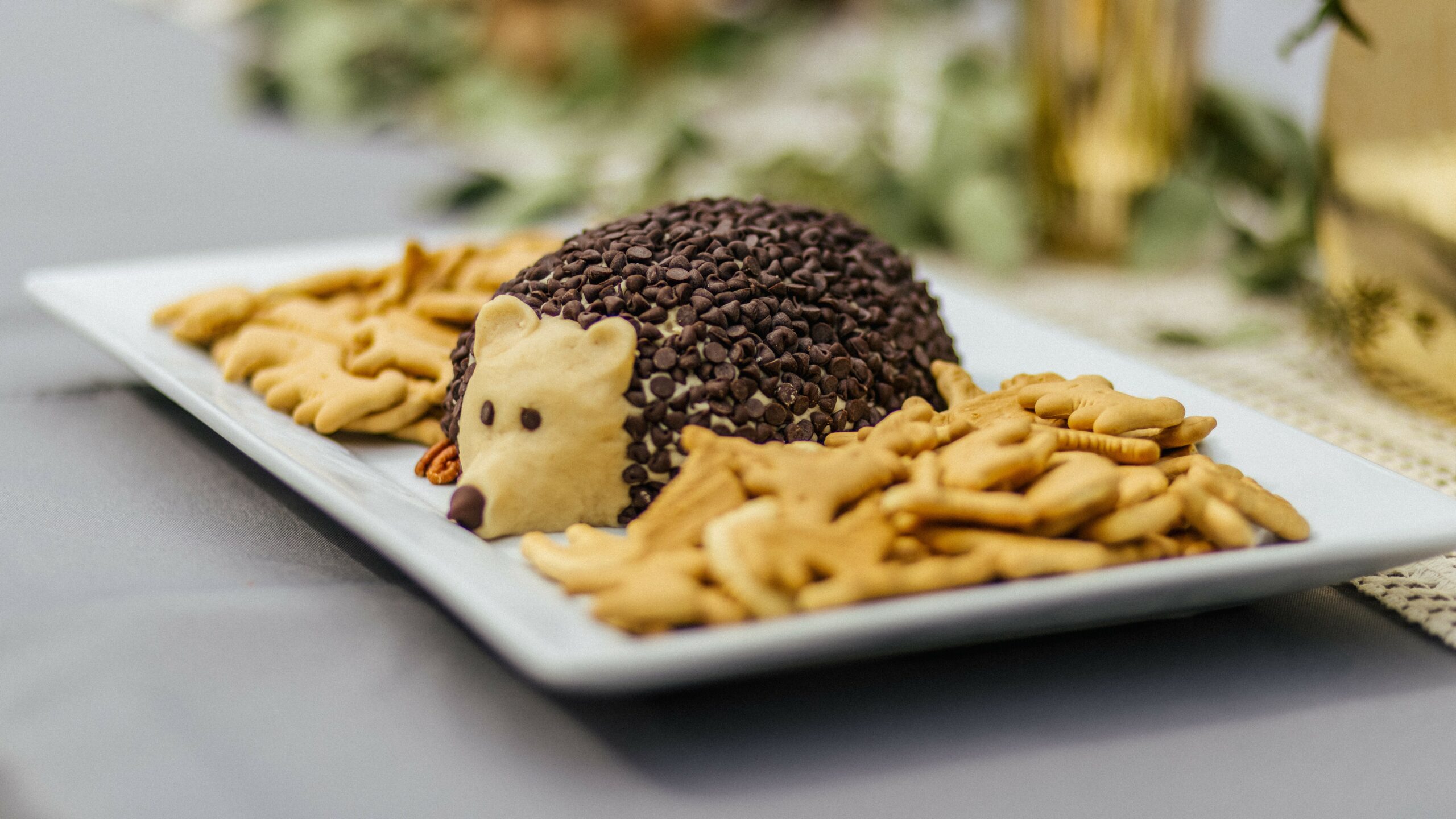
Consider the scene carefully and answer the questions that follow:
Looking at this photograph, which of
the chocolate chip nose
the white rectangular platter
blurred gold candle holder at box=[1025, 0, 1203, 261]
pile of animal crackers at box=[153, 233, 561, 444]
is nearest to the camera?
the white rectangular platter

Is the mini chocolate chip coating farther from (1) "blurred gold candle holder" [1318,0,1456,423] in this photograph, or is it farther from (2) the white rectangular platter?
(1) "blurred gold candle holder" [1318,0,1456,423]

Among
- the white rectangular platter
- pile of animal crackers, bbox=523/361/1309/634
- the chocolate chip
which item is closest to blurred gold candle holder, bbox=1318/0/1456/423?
the white rectangular platter

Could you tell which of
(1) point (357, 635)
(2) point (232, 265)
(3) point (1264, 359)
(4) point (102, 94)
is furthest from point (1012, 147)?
(4) point (102, 94)

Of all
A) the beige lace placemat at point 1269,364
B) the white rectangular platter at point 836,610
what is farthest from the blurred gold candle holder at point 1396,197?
the white rectangular platter at point 836,610

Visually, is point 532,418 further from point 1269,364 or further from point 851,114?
point 851,114

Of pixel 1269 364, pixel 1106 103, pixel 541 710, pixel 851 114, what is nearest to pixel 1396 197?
pixel 1269 364

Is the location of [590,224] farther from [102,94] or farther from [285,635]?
[102,94]

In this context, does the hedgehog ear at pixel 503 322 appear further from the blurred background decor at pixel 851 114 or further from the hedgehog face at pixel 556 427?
the blurred background decor at pixel 851 114
